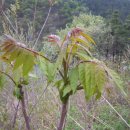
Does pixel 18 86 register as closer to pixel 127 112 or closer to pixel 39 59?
pixel 39 59

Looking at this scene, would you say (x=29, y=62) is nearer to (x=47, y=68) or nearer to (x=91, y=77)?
(x=47, y=68)

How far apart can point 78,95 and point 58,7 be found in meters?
20.8

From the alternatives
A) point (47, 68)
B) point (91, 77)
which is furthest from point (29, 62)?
point (91, 77)

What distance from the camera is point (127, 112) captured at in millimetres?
3568

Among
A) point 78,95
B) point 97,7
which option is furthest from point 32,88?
point 97,7

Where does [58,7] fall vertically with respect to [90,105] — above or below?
above

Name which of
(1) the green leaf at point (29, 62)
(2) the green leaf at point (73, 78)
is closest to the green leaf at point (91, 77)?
(2) the green leaf at point (73, 78)

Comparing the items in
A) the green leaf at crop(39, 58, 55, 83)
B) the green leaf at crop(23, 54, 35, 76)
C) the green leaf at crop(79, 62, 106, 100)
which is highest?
the green leaf at crop(23, 54, 35, 76)

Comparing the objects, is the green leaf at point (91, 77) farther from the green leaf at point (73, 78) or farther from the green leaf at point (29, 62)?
the green leaf at point (29, 62)

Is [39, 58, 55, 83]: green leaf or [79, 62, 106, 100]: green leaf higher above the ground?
[39, 58, 55, 83]: green leaf

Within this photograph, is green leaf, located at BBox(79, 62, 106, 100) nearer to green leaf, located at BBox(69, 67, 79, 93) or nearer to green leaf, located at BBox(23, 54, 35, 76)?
green leaf, located at BBox(69, 67, 79, 93)

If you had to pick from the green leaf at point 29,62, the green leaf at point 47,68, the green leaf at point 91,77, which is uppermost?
the green leaf at point 29,62

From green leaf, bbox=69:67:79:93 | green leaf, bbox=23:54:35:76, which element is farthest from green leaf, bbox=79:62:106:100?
green leaf, bbox=23:54:35:76

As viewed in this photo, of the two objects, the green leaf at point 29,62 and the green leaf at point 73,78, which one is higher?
the green leaf at point 29,62
